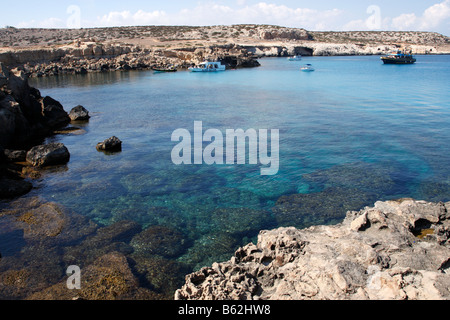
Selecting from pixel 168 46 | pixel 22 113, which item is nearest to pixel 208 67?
pixel 168 46

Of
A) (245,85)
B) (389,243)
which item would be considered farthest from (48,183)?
(245,85)

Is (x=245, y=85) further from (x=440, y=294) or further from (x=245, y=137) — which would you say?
(x=440, y=294)

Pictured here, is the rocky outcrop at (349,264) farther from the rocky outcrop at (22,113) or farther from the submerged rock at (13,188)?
the rocky outcrop at (22,113)

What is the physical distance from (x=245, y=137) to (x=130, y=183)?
11102mm

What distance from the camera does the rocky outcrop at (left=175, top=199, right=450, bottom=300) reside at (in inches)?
289

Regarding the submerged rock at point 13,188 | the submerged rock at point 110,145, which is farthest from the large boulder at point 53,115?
the submerged rock at point 13,188

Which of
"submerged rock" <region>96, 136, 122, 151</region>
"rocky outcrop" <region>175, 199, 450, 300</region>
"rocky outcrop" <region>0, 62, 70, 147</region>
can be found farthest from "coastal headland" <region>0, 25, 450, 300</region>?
"rocky outcrop" <region>0, 62, 70, 147</region>

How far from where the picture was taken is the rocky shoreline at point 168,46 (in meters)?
82.9

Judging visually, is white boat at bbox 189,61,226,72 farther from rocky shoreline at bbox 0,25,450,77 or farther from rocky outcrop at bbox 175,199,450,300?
rocky outcrop at bbox 175,199,450,300

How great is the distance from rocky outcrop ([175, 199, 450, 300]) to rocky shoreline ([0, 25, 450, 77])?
79821 millimetres

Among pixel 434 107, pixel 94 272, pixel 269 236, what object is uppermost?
pixel 434 107

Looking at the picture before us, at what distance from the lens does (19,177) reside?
19.2 metres

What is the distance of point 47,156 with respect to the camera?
69.1ft

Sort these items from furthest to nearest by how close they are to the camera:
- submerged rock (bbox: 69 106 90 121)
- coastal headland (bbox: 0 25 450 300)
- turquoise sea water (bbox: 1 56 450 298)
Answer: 1. submerged rock (bbox: 69 106 90 121)
2. turquoise sea water (bbox: 1 56 450 298)
3. coastal headland (bbox: 0 25 450 300)
